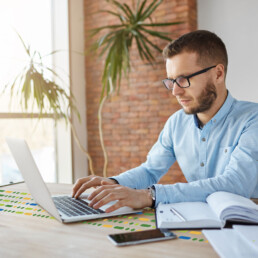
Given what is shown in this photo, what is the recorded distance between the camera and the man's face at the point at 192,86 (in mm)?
1698

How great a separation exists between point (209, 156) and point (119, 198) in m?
0.71

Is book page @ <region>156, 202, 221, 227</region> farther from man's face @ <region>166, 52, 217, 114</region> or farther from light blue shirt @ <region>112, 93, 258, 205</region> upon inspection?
man's face @ <region>166, 52, 217, 114</region>

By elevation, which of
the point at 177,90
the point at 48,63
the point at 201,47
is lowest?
the point at 177,90

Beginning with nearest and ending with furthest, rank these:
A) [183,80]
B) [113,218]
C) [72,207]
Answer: [113,218] < [72,207] < [183,80]

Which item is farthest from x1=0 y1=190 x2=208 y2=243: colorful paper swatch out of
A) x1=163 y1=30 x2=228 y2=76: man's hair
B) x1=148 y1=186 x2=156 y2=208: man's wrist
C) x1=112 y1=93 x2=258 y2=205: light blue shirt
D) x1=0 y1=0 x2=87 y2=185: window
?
x1=0 y1=0 x2=87 y2=185: window

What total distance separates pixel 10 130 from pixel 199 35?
2.96m

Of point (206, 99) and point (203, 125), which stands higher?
point (206, 99)

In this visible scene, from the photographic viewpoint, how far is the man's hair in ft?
5.63

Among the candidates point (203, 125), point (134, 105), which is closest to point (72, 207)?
point (203, 125)

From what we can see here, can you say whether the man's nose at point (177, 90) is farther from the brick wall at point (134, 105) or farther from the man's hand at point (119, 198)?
the brick wall at point (134, 105)

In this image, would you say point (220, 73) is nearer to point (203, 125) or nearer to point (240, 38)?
point (203, 125)

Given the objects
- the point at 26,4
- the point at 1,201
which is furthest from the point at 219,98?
the point at 26,4

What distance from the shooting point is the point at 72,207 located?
130cm

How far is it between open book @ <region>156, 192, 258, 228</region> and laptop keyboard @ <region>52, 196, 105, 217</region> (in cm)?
25
